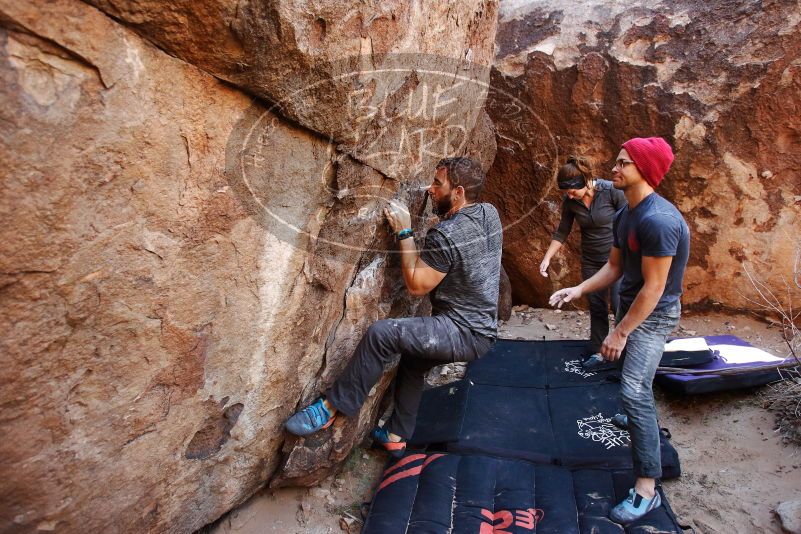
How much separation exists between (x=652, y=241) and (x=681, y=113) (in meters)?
2.61

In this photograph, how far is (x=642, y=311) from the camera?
2350mm

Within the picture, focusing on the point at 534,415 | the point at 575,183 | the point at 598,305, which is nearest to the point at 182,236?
the point at 534,415

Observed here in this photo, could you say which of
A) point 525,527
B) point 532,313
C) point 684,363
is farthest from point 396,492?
point 532,313

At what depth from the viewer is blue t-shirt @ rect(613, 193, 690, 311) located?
2.29 metres

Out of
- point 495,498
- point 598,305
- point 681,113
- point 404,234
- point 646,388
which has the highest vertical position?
point 681,113

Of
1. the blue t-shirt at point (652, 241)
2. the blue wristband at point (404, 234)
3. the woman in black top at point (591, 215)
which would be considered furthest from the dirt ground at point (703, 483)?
the blue wristband at point (404, 234)

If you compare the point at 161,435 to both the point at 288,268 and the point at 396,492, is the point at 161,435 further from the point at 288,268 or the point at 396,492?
the point at 396,492

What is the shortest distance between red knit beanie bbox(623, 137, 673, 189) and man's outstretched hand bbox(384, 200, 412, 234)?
1.08 metres

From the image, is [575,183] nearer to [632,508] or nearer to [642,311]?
[642,311]

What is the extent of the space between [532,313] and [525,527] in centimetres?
277

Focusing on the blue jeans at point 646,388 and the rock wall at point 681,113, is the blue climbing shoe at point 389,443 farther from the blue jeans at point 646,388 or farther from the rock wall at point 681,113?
the rock wall at point 681,113

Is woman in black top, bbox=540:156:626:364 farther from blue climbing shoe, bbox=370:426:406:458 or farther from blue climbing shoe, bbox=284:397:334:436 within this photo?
blue climbing shoe, bbox=284:397:334:436

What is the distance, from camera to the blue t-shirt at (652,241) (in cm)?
229

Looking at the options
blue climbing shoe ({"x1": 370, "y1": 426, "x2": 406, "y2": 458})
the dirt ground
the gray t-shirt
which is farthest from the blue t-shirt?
blue climbing shoe ({"x1": 370, "y1": 426, "x2": 406, "y2": 458})
